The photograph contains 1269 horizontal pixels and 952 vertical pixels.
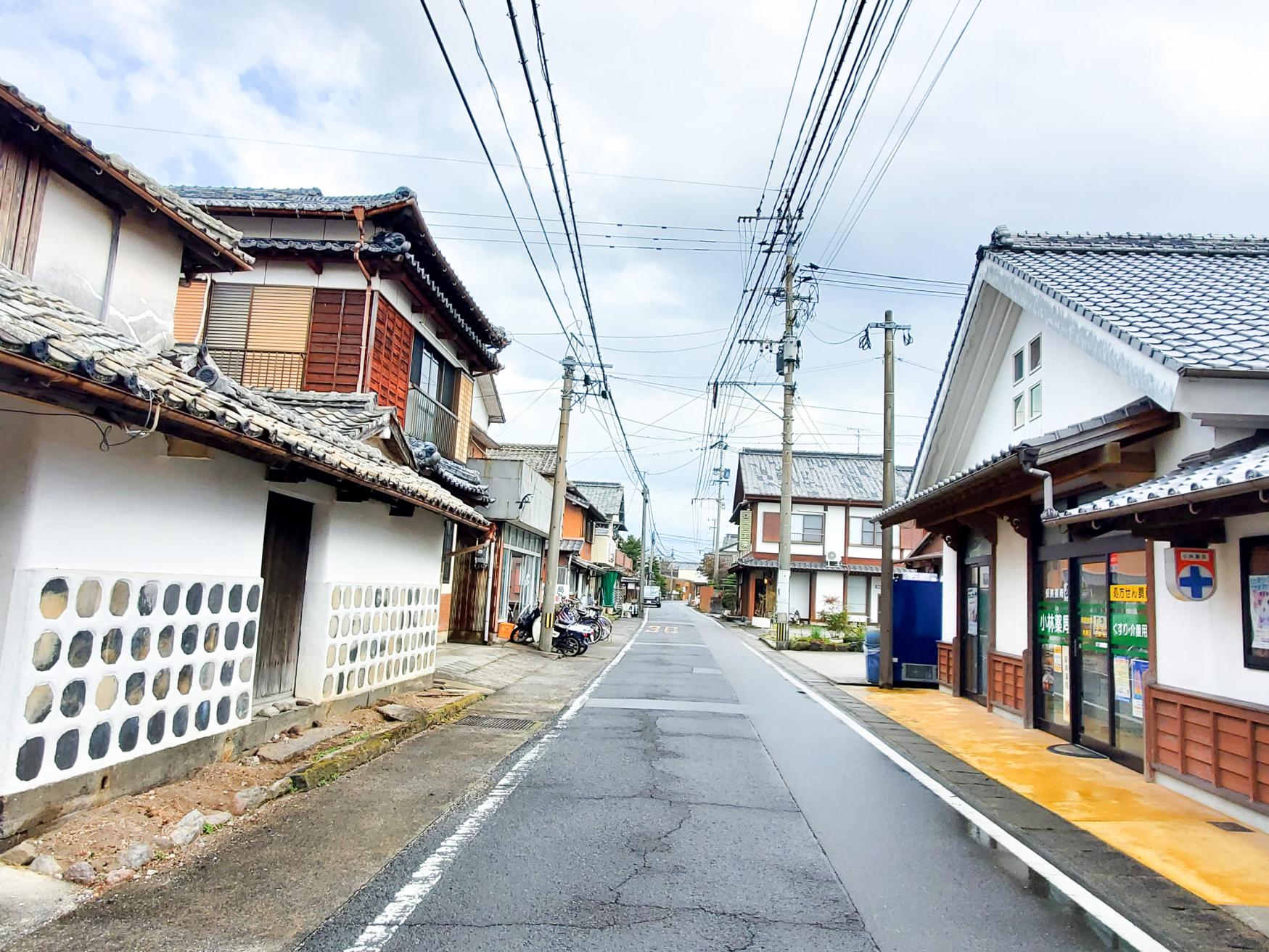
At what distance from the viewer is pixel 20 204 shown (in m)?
7.42

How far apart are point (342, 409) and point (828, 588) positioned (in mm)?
33725

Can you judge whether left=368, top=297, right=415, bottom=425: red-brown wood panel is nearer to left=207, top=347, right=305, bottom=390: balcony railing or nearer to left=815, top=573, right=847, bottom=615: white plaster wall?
left=207, top=347, right=305, bottom=390: balcony railing

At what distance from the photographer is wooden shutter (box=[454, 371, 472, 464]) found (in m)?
19.2

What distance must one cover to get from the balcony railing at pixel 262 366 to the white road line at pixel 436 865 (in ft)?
26.9

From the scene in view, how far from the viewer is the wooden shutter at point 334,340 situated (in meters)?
13.8

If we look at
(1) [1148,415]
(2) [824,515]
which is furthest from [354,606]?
(2) [824,515]

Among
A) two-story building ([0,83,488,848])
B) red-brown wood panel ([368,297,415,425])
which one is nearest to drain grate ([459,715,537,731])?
two-story building ([0,83,488,848])

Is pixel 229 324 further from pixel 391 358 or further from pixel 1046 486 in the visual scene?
pixel 1046 486

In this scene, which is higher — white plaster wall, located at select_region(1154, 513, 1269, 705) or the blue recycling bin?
white plaster wall, located at select_region(1154, 513, 1269, 705)

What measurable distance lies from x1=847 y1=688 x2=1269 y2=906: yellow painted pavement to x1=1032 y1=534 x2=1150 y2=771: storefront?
0.37 m

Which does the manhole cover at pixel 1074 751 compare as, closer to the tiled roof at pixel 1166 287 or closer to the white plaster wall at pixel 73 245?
the tiled roof at pixel 1166 287

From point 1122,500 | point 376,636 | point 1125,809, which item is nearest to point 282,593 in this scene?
point 376,636

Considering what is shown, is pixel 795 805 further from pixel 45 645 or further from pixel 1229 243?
pixel 1229 243

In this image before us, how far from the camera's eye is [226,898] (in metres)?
4.50
